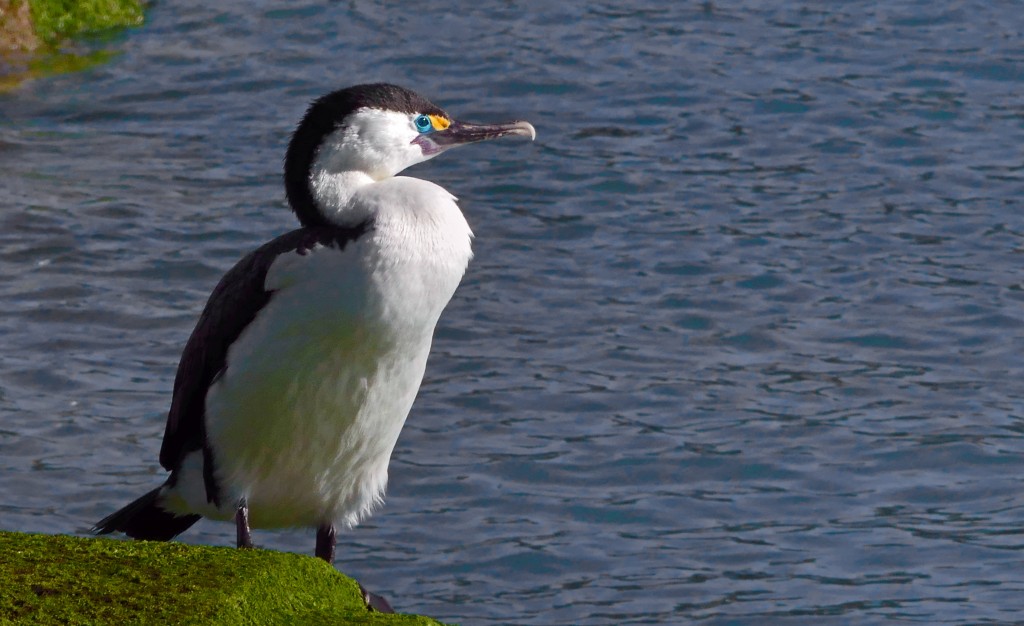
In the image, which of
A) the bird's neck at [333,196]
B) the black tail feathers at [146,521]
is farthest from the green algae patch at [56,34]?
the bird's neck at [333,196]

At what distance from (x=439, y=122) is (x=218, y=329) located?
3.30 ft

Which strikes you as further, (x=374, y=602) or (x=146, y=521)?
(x=146, y=521)

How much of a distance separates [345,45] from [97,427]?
592 cm

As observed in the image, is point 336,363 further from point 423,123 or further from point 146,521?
point 146,521

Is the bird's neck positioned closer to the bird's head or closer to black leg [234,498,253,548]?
the bird's head

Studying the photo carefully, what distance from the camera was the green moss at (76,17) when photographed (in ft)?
42.3

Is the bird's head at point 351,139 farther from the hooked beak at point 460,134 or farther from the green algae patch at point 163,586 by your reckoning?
the green algae patch at point 163,586

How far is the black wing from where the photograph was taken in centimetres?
492

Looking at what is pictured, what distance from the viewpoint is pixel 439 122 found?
5359 mm

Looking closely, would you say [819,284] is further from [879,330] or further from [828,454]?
[828,454]

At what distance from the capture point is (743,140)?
10922 mm

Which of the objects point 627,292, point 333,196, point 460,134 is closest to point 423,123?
point 460,134

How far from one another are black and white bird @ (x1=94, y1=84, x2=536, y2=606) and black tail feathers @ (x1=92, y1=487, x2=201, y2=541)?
0.01 metres

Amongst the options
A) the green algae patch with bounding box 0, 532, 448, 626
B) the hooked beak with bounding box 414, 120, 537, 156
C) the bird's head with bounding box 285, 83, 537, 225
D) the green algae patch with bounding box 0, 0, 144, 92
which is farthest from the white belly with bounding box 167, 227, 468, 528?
the green algae patch with bounding box 0, 0, 144, 92
